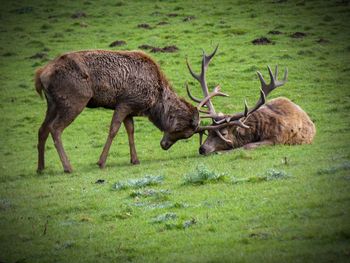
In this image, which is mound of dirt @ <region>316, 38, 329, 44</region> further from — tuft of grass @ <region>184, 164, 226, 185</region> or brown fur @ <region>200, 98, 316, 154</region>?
tuft of grass @ <region>184, 164, 226, 185</region>

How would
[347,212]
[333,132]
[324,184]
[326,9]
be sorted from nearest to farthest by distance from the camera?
1. [347,212]
2. [324,184]
3. [333,132]
4. [326,9]

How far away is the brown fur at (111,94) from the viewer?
567 inches

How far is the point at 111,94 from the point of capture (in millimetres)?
14930

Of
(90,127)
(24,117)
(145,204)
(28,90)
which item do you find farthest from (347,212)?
(28,90)

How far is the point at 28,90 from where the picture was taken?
24062 mm

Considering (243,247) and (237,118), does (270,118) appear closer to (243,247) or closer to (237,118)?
(237,118)

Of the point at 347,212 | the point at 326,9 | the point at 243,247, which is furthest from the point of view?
the point at 326,9

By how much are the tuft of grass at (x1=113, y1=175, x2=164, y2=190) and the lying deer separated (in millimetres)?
3332

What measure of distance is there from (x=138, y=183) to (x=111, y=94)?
358 centimetres

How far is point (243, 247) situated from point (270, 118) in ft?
24.9

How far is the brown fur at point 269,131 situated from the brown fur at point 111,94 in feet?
2.16

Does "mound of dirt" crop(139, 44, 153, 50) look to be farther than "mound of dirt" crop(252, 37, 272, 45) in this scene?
Yes

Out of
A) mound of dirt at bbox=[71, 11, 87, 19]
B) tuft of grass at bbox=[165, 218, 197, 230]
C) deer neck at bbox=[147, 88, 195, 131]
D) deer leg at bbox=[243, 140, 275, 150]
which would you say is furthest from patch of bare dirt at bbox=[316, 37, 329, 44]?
tuft of grass at bbox=[165, 218, 197, 230]

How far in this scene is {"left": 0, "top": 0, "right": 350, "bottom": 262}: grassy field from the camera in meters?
8.45
